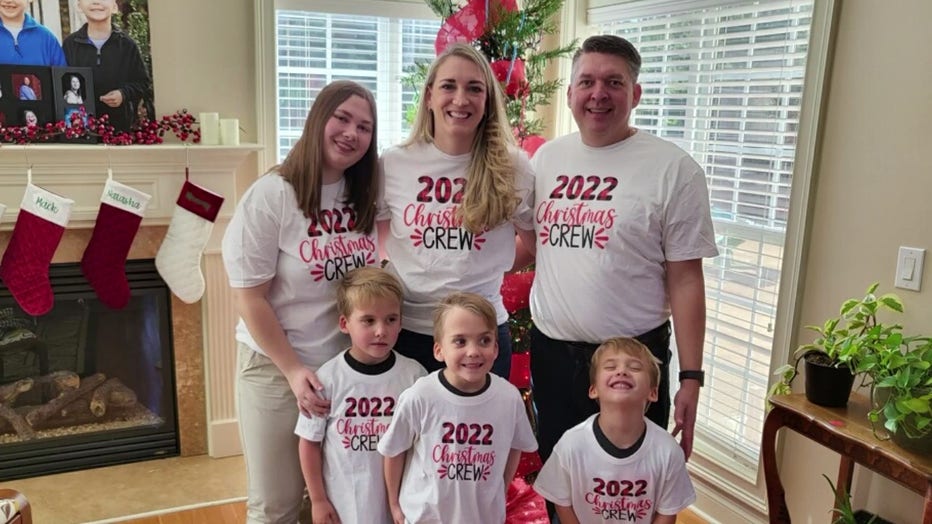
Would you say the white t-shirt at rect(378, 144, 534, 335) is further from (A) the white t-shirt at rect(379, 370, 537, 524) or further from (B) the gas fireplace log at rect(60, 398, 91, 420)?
(B) the gas fireplace log at rect(60, 398, 91, 420)

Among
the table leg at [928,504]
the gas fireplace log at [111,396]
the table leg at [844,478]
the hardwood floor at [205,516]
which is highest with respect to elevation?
the table leg at [928,504]

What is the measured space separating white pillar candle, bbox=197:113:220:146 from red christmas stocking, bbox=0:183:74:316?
523mm

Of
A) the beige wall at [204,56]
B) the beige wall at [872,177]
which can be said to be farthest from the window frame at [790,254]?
the beige wall at [204,56]

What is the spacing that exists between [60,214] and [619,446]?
2.13m

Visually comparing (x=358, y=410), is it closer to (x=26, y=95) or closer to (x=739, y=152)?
(x=739, y=152)

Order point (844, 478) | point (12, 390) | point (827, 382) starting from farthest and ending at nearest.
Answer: point (12, 390), point (844, 478), point (827, 382)

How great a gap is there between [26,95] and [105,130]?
0.28 metres

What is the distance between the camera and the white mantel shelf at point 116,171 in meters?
2.62

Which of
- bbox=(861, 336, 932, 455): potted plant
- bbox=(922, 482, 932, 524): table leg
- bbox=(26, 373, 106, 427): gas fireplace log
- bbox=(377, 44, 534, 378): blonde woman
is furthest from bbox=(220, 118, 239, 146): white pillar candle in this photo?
bbox=(922, 482, 932, 524): table leg

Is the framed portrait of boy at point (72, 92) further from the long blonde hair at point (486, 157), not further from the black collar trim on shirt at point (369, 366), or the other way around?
the black collar trim on shirt at point (369, 366)

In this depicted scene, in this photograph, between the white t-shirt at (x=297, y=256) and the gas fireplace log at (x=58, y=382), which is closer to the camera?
the white t-shirt at (x=297, y=256)

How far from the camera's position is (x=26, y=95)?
260cm

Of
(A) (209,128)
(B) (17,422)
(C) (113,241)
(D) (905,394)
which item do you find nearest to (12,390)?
(B) (17,422)

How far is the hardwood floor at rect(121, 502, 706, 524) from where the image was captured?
2.65m
